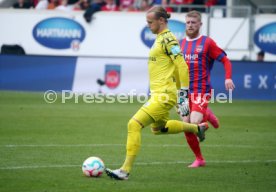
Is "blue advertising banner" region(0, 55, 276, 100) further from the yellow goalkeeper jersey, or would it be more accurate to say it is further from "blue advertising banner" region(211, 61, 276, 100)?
the yellow goalkeeper jersey

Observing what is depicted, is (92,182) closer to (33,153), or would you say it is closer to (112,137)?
(33,153)

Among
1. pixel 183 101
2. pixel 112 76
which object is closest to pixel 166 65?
pixel 183 101

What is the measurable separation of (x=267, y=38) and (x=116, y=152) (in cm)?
1493

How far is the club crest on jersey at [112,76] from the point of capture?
2427 centimetres

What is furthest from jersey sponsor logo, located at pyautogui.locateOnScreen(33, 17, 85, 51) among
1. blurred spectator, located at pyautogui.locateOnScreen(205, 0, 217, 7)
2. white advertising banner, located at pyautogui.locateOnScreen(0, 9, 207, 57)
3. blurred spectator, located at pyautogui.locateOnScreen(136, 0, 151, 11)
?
blurred spectator, located at pyautogui.locateOnScreen(205, 0, 217, 7)

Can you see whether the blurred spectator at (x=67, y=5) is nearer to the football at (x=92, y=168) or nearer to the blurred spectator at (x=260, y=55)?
the blurred spectator at (x=260, y=55)

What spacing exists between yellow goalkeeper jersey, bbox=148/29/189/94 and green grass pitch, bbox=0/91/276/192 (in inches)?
47.6

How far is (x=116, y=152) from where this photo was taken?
12.7 m

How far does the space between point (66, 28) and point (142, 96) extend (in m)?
4.60

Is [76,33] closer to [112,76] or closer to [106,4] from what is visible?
[106,4]

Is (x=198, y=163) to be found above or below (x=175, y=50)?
below

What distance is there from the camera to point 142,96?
24375 mm

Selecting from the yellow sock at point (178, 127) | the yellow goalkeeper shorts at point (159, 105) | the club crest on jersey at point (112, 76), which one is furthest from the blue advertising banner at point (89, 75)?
the yellow goalkeeper shorts at point (159, 105)

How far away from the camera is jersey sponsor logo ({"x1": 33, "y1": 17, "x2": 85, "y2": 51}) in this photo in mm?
27141
